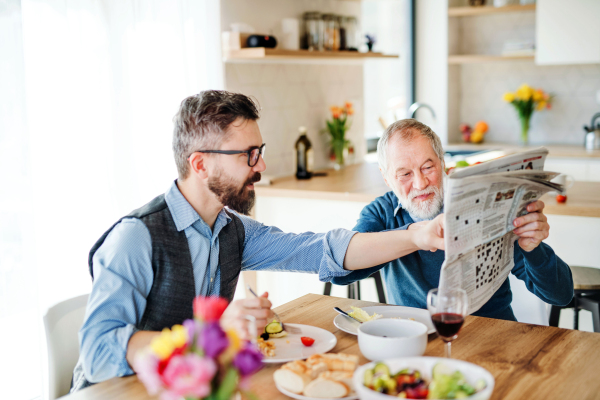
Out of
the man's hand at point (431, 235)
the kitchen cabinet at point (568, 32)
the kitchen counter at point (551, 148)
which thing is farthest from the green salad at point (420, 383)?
the kitchen cabinet at point (568, 32)

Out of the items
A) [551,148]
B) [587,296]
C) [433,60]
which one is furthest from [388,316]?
[433,60]

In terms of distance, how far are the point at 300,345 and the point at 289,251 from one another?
439 millimetres

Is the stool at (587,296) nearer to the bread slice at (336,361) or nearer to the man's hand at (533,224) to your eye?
the man's hand at (533,224)

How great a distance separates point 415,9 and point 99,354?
4.77 meters

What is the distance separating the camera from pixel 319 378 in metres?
1.08

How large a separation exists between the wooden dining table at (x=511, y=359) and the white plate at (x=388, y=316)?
17 mm

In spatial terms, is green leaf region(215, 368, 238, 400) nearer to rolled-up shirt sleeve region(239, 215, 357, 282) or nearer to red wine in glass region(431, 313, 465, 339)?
red wine in glass region(431, 313, 465, 339)

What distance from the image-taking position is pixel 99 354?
47.5 inches

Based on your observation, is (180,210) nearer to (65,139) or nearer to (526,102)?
(65,139)

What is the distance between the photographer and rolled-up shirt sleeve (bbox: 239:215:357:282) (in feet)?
5.44

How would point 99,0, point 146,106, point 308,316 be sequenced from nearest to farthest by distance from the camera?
point 308,316, point 99,0, point 146,106

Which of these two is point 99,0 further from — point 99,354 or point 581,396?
point 581,396

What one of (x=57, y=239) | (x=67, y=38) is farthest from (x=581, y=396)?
(x=67, y=38)

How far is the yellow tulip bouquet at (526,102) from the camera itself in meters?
4.94
